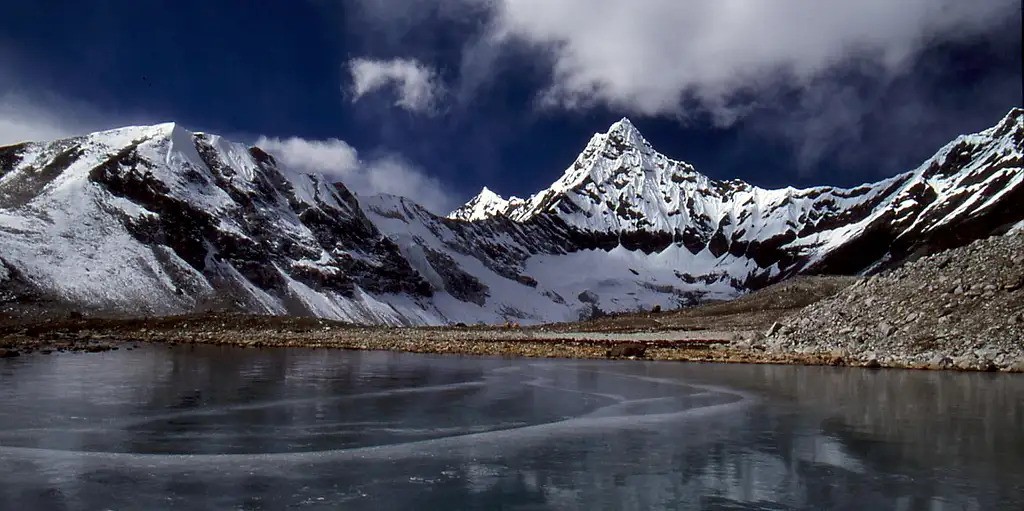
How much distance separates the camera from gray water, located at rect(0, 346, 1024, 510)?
9.16m

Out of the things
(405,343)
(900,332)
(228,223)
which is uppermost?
(228,223)

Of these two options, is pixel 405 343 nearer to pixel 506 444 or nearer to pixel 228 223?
pixel 506 444

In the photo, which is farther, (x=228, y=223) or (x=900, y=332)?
(x=228, y=223)

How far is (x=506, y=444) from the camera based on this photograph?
1274 centimetres

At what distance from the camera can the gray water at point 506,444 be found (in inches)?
360

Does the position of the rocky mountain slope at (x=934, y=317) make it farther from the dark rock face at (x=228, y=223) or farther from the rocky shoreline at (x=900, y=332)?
the dark rock face at (x=228, y=223)

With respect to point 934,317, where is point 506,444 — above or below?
below

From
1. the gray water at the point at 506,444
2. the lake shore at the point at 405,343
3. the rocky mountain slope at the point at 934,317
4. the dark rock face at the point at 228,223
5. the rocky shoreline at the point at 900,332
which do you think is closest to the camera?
the gray water at the point at 506,444

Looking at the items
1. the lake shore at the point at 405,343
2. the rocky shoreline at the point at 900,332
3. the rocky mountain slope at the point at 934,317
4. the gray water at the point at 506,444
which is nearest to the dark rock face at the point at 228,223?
the lake shore at the point at 405,343

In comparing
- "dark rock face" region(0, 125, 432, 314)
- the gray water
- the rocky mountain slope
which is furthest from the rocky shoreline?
"dark rock face" region(0, 125, 432, 314)

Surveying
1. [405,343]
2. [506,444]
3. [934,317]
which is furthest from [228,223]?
[506,444]

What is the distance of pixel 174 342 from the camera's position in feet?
171

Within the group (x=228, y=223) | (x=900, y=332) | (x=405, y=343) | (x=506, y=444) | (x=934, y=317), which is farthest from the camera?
(x=228, y=223)

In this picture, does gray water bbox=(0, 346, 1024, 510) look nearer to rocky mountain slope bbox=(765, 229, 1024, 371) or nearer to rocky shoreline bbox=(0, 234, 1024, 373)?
rocky mountain slope bbox=(765, 229, 1024, 371)
